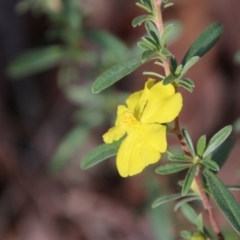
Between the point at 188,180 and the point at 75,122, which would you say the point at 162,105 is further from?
the point at 75,122

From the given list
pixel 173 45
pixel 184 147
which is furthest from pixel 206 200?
pixel 173 45

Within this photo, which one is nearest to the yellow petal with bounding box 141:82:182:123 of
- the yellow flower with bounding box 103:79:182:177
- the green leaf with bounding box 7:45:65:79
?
the yellow flower with bounding box 103:79:182:177

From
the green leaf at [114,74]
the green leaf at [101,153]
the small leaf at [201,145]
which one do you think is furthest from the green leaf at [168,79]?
the green leaf at [101,153]

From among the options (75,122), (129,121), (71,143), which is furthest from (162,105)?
(75,122)

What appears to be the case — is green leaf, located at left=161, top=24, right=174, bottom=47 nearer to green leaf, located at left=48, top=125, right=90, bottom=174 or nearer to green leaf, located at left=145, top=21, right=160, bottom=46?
green leaf, located at left=145, top=21, right=160, bottom=46

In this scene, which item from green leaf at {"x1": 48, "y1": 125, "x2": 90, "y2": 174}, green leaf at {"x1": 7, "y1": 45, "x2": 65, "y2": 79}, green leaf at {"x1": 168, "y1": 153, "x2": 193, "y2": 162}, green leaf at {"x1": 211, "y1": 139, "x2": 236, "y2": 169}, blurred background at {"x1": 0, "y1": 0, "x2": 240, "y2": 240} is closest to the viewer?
green leaf at {"x1": 168, "y1": 153, "x2": 193, "y2": 162}

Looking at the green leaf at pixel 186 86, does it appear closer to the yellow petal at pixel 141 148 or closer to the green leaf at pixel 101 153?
the yellow petal at pixel 141 148
